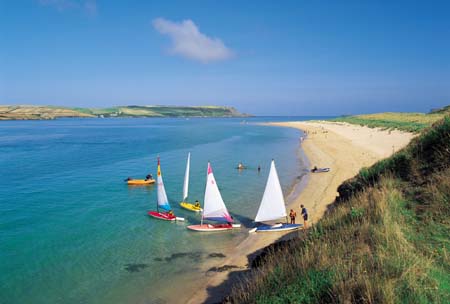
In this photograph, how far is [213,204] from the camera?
22625 millimetres

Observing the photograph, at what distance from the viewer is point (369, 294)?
17.3 feet

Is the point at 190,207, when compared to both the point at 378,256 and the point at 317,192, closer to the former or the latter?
the point at 317,192

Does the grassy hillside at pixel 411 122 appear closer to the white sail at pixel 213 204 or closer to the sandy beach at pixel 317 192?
the sandy beach at pixel 317 192

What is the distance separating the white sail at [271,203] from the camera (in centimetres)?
2194

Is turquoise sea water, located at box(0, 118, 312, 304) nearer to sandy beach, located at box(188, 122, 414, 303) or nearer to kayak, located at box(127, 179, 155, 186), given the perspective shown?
sandy beach, located at box(188, 122, 414, 303)

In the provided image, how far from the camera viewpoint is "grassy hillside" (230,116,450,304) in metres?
5.54

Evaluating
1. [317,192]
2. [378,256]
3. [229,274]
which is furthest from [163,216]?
[378,256]

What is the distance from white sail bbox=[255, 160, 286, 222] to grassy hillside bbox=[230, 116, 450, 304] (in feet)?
34.7

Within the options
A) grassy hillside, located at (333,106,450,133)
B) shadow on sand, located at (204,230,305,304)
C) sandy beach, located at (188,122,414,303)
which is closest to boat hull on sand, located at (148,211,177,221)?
sandy beach, located at (188,122,414,303)

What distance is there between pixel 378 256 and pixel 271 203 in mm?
15479

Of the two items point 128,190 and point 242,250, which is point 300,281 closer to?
point 242,250

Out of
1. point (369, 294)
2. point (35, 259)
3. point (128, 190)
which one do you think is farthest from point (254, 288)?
point (128, 190)

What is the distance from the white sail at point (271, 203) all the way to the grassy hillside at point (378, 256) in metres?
10.6

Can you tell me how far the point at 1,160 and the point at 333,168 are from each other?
193 feet
